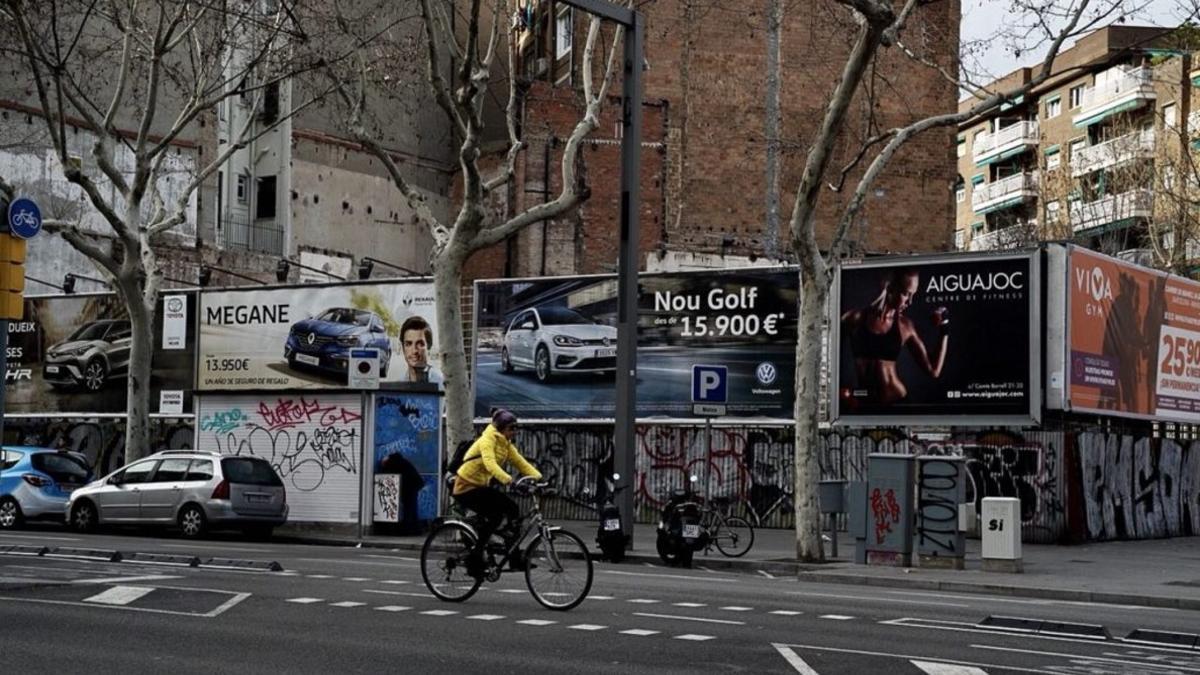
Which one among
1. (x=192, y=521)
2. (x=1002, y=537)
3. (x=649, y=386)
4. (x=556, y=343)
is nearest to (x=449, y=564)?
(x=1002, y=537)

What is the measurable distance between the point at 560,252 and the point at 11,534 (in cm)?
1936

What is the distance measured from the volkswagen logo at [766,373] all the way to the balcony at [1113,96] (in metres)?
32.8

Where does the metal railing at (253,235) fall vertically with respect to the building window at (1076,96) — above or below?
below

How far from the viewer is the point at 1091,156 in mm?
65312

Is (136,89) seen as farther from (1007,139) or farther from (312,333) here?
(1007,139)

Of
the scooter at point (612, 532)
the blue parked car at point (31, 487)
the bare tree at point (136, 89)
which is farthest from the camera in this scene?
the blue parked car at point (31, 487)

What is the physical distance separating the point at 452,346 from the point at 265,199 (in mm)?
26108

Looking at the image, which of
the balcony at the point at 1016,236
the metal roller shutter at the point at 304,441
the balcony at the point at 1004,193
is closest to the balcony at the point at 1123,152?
the balcony at the point at 1016,236

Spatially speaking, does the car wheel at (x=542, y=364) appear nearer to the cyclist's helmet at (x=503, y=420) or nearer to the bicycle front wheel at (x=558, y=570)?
the cyclist's helmet at (x=503, y=420)

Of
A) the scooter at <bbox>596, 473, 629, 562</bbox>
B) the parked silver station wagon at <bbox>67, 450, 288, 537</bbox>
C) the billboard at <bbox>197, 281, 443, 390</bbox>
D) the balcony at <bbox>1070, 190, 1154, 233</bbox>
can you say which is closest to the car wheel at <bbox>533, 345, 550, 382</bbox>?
the billboard at <bbox>197, 281, 443, 390</bbox>

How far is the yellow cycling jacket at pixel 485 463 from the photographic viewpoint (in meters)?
14.0

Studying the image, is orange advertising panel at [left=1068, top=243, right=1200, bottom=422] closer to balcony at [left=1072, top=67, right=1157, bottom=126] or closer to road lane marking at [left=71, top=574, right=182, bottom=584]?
road lane marking at [left=71, top=574, right=182, bottom=584]

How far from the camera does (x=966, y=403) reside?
29312 millimetres

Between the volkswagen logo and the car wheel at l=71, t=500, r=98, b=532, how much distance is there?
1286 cm
